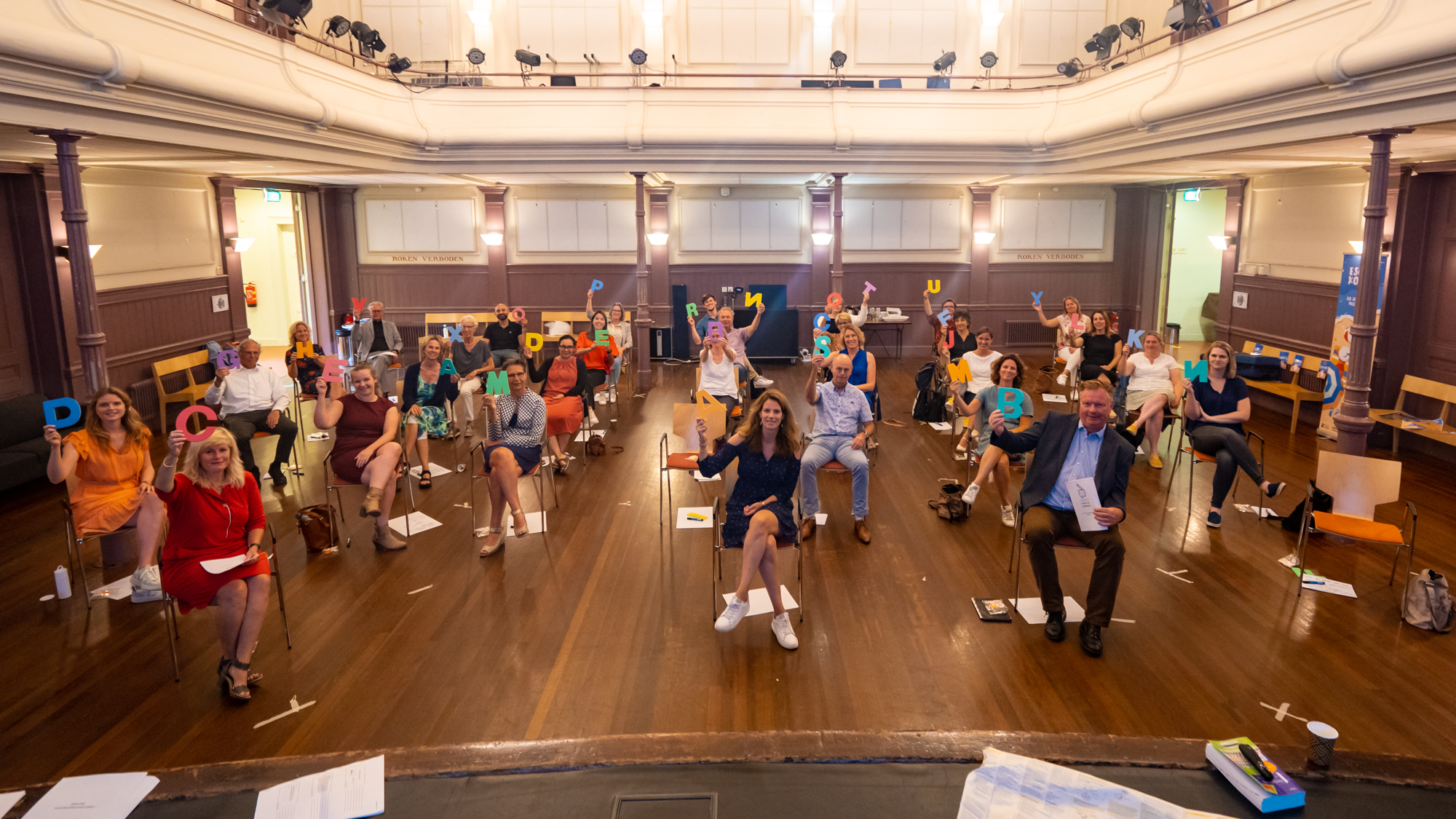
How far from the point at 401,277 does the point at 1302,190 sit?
1345 cm

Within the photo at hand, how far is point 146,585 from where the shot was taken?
4.96 metres

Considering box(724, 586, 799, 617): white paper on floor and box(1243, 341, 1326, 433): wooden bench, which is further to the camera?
box(1243, 341, 1326, 433): wooden bench

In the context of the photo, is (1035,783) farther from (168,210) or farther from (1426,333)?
(168,210)

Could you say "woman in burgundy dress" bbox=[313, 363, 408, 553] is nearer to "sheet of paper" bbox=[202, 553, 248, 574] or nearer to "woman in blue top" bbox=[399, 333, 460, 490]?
"woman in blue top" bbox=[399, 333, 460, 490]

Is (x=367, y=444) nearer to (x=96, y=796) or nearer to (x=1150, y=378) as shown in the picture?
(x=96, y=796)

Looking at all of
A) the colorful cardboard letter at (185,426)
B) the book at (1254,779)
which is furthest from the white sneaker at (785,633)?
the colorful cardboard letter at (185,426)

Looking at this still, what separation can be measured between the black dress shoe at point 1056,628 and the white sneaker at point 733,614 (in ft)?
5.38

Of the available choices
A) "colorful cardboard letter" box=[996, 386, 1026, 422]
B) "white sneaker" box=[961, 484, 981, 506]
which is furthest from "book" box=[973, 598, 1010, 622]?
"colorful cardboard letter" box=[996, 386, 1026, 422]

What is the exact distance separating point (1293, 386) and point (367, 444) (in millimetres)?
9437

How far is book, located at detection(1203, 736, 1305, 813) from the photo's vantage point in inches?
110

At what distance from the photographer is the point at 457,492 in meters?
7.08

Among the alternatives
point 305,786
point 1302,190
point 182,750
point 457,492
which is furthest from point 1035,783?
point 1302,190

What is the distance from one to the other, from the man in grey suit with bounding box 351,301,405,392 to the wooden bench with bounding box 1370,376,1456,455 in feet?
32.8

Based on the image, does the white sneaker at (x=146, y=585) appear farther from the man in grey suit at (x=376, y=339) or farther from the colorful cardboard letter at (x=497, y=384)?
the man in grey suit at (x=376, y=339)
